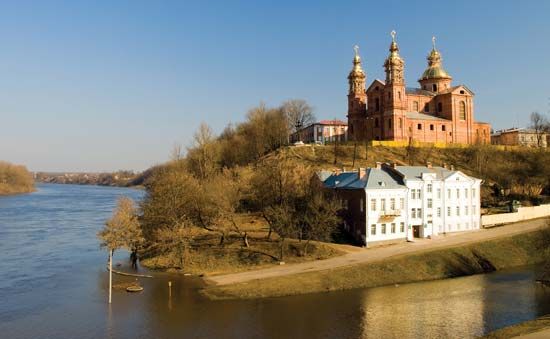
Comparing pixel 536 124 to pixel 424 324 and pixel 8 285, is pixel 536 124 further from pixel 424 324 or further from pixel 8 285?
pixel 8 285

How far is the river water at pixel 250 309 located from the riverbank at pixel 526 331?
56.8 inches

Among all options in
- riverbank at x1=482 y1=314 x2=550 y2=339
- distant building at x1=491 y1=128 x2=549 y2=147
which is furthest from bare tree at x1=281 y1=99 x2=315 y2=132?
riverbank at x1=482 y1=314 x2=550 y2=339

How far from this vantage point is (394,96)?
7838 cm

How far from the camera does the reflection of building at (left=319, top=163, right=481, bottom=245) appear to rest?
148 ft

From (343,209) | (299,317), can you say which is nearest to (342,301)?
(299,317)

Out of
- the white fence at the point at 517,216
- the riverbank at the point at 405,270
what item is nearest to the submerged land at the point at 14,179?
the riverbank at the point at 405,270

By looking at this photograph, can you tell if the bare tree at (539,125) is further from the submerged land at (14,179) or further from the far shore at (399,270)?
the submerged land at (14,179)

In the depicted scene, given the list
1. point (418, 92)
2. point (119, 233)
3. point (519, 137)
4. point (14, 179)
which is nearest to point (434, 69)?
point (418, 92)

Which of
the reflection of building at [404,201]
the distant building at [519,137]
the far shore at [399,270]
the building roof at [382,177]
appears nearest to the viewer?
the far shore at [399,270]

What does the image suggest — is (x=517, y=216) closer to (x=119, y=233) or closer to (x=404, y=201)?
(x=404, y=201)

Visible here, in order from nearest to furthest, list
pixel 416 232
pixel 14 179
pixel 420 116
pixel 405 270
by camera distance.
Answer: pixel 405 270
pixel 416 232
pixel 420 116
pixel 14 179

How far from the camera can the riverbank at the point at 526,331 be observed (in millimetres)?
23625

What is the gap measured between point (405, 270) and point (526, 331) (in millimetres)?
14580

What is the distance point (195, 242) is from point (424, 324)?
24950 mm
